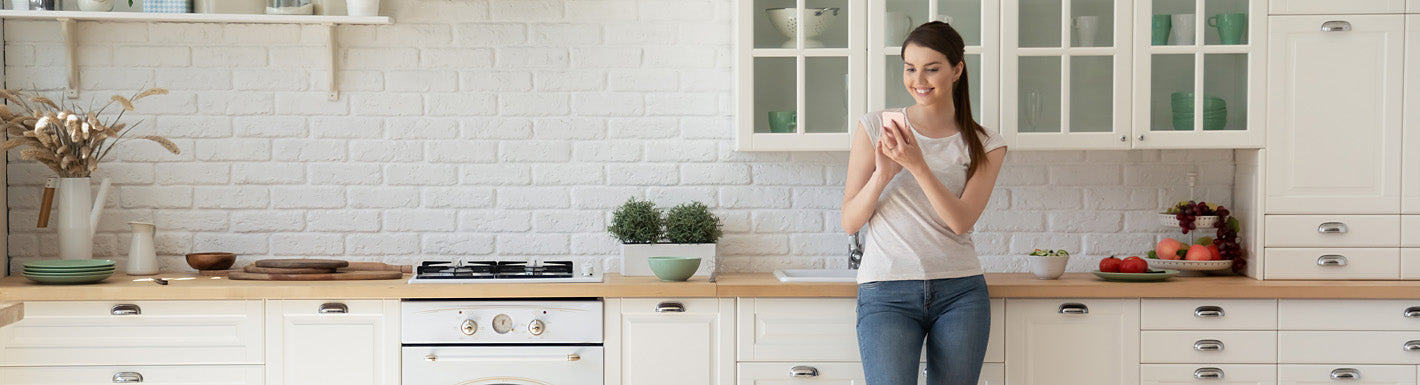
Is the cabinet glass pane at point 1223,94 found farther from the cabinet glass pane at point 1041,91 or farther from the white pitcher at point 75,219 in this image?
the white pitcher at point 75,219

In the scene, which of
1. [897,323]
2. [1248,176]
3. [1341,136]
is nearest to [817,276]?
[897,323]

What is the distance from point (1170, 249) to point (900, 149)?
47.5 inches

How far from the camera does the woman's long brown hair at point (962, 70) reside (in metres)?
3.03

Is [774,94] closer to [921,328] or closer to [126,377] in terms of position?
[921,328]

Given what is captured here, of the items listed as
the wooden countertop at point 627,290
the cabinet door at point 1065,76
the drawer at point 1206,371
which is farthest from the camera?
the cabinet door at point 1065,76

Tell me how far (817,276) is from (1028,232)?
73 cm

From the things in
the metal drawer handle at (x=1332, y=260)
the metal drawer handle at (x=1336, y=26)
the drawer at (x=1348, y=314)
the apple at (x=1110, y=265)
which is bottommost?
the drawer at (x=1348, y=314)

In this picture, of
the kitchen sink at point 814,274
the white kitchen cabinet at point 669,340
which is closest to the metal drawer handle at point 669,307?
the white kitchen cabinet at point 669,340

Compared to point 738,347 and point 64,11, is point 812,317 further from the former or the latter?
point 64,11

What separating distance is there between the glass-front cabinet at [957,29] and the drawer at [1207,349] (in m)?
0.76

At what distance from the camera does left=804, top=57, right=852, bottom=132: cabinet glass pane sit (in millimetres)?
3408

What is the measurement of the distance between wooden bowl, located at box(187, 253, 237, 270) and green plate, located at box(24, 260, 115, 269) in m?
0.26

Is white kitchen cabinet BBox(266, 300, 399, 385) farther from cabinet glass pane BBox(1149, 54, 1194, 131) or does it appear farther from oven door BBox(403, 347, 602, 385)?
cabinet glass pane BBox(1149, 54, 1194, 131)

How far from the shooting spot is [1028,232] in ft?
12.4
